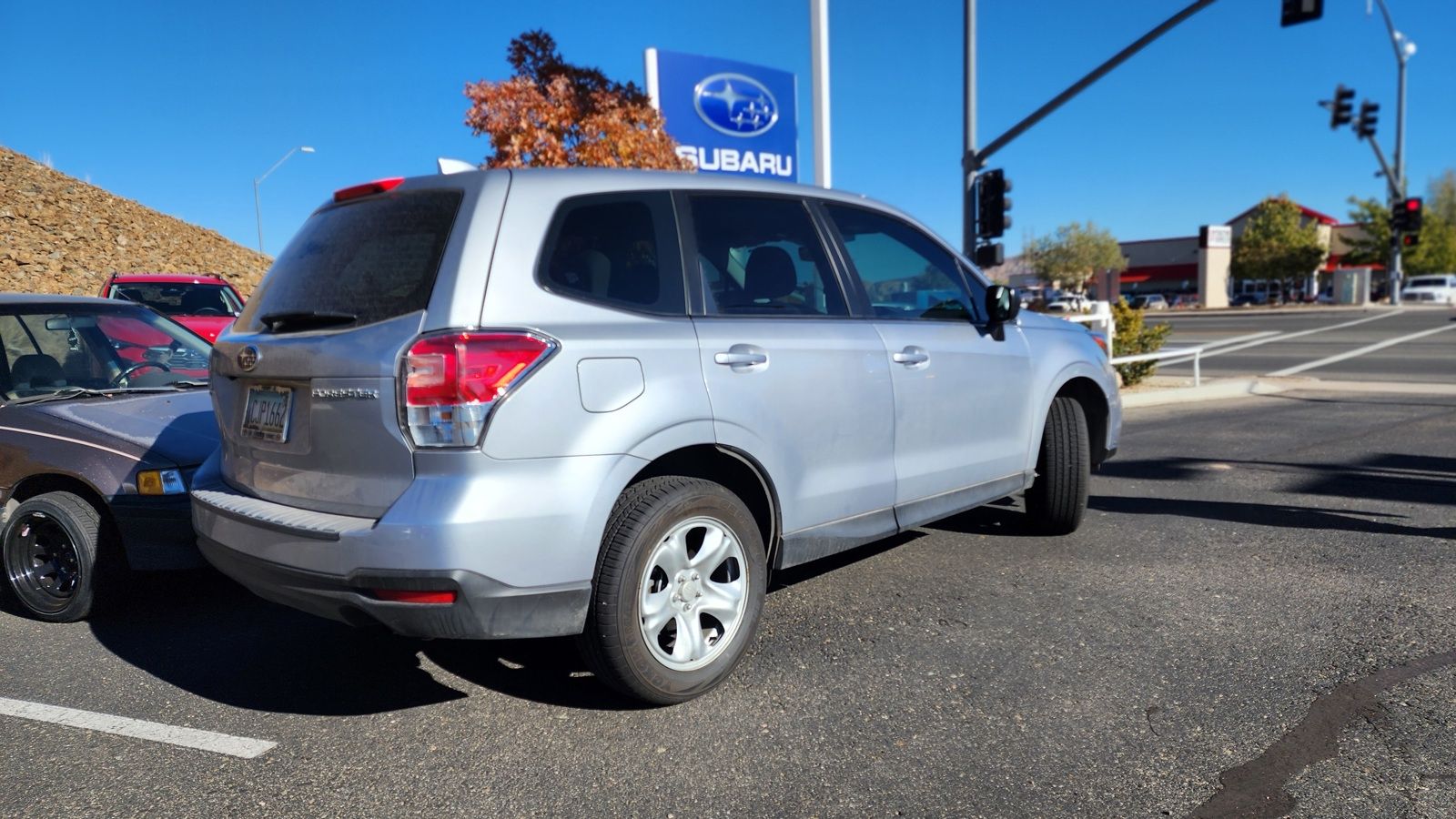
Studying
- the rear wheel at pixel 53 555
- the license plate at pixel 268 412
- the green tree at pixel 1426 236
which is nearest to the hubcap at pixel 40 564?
the rear wheel at pixel 53 555

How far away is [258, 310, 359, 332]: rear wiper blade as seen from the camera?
10.4 feet

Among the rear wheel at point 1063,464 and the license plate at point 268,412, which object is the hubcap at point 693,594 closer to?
the license plate at point 268,412

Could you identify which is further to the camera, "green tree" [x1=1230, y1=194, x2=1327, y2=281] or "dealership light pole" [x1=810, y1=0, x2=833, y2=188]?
"green tree" [x1=1230, y1=194, x2=1327, y2=281]

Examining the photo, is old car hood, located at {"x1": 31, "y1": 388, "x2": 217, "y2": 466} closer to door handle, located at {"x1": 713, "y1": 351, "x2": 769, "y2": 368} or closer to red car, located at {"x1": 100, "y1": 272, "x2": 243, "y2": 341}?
door handle, located at {"x1": 713, "y1": 351, "x2": 769, "y2": 368}

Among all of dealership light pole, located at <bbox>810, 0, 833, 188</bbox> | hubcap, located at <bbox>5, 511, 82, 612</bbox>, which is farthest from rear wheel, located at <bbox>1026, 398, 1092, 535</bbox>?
dealership light pole, located at <bbox>810, 0, 833, 188</bbox>

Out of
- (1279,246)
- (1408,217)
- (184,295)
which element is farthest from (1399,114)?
(184,295)

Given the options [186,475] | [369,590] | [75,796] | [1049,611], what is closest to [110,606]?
[186,475]

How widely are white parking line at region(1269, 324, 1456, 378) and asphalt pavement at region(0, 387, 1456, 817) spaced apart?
14.2 metres

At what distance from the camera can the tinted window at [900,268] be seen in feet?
14.0

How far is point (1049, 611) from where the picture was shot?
4.27 metres

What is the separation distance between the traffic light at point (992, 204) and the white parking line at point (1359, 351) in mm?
5457

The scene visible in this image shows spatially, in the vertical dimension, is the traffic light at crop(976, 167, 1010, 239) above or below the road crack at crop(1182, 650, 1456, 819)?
above

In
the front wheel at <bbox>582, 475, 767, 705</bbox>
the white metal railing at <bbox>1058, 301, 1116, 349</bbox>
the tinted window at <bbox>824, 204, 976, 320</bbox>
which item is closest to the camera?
the front wheel at <bbox>582, 475, 767, 705</bbox>

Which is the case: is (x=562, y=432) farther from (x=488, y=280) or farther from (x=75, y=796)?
(x=75, y=796)
